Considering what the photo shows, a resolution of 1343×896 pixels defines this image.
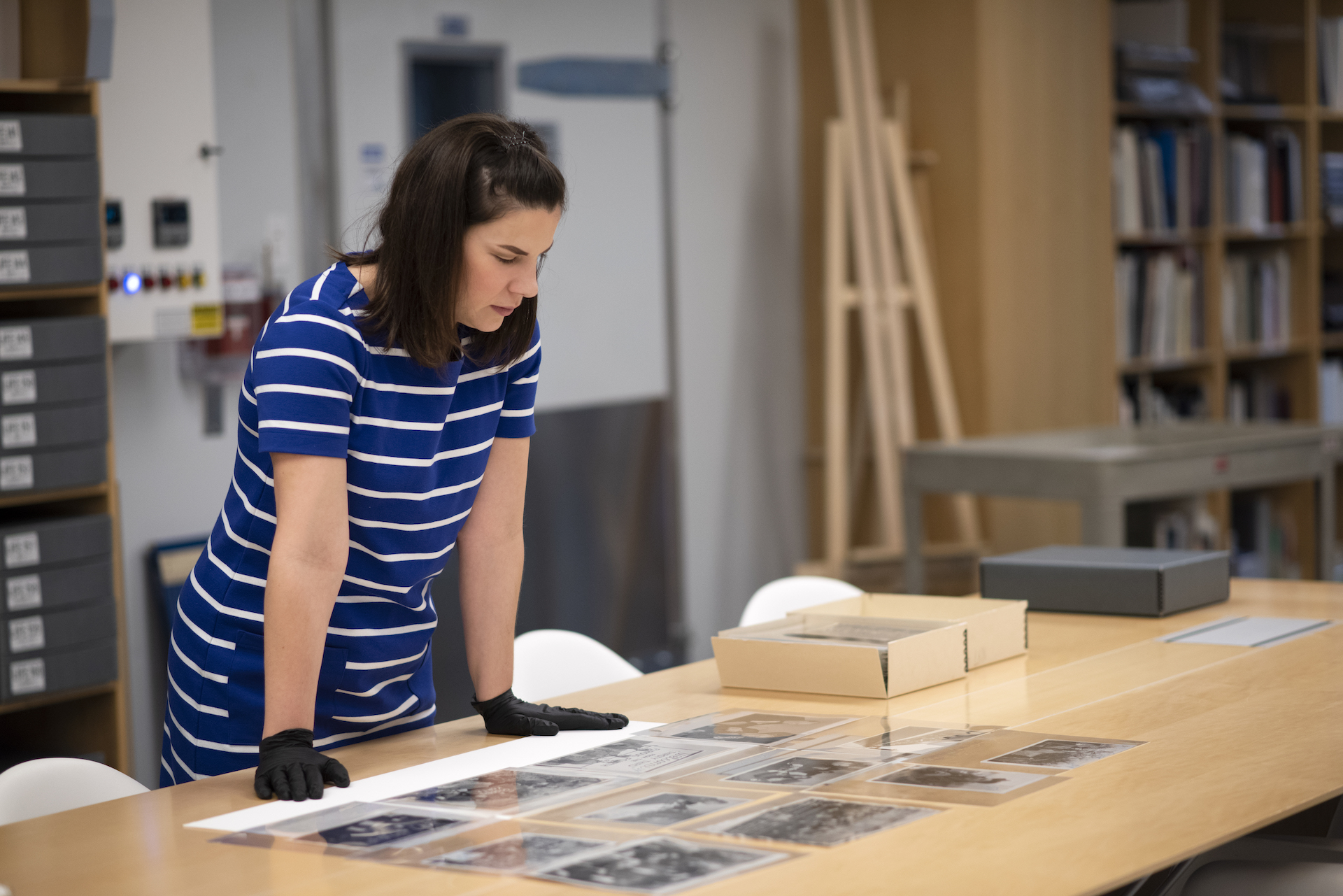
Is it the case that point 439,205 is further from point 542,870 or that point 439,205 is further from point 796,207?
point 796,207

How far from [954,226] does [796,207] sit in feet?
1.94

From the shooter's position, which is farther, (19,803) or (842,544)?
(842,544)

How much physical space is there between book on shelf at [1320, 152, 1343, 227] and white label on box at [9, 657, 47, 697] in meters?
4.95

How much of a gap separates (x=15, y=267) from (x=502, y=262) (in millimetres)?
1701

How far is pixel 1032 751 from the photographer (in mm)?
1651

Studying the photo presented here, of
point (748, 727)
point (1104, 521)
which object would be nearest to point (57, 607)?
point (748, 727)

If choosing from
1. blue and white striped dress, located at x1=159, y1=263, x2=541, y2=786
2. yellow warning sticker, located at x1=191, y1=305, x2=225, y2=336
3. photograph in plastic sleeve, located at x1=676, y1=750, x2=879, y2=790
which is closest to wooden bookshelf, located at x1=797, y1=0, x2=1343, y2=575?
yellow warning sticker, located at x1=191, y1=305, x2=225, y2=336

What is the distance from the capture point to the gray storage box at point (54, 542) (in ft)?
9.96

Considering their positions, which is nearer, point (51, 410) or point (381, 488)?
point (381, 488)

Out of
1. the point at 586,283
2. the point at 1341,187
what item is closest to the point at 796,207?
the point at 586,283

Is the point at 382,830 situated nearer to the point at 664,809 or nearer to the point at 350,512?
the point at 664,809

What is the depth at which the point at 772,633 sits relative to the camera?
2133 millimetres

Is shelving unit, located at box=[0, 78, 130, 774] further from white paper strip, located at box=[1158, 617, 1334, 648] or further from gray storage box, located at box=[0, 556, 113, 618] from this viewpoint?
white paper strip, located at box=[1158, 617, 1334, 648]

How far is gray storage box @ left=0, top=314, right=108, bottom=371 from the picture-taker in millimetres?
3002
